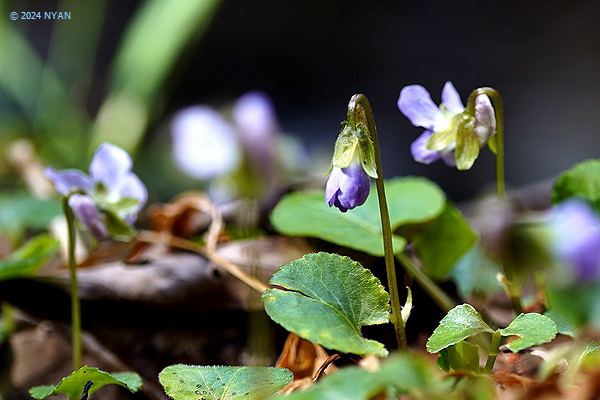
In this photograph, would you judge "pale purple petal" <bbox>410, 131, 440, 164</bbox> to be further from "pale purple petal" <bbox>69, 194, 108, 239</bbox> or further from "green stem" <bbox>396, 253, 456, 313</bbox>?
"pale purple petal" <bbox>69, 194, 108, 239</bbox>

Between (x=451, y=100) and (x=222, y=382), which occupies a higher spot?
(x=451, y=100)

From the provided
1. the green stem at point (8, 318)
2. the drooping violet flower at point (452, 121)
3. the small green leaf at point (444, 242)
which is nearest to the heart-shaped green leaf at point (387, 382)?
the drooping violet flower at point (452, 121)

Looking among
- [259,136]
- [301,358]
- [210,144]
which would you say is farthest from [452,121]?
[210,144]

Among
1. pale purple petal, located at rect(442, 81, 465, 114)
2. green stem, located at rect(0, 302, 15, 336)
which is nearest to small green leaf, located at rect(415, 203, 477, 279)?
pale purple petal, located at rect(442, 81, 465, 114)

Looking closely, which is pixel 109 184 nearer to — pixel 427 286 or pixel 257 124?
pixel 257 124

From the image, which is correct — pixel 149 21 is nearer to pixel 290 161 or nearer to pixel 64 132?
pixel 64 132

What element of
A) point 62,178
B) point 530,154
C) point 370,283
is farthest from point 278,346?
point 530,154
